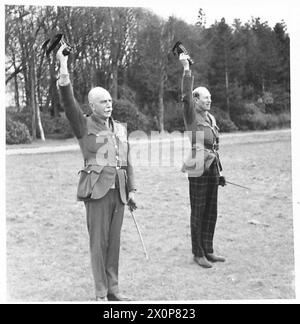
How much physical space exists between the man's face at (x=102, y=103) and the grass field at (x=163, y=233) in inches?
42.4

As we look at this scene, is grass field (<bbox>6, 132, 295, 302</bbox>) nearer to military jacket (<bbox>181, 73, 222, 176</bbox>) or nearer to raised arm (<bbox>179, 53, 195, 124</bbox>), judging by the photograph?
military jacket (<bbox>181, 73, 222, 176</bbox>)

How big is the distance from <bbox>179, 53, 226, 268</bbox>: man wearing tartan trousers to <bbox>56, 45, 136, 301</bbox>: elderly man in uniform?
75 cm

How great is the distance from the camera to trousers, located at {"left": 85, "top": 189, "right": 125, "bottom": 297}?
134 inches

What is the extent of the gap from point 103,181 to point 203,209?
3.73ft

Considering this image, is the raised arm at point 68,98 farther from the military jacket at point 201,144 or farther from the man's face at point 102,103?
the military jacket at point 201,144

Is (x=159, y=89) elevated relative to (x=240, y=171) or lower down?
elevated

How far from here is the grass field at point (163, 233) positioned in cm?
377

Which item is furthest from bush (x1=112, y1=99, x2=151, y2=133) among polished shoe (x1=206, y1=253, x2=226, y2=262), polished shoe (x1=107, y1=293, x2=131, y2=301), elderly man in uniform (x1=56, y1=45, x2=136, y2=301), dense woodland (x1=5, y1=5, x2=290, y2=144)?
polished shoe (x1=107, y1=293, x2=131, y2=301)

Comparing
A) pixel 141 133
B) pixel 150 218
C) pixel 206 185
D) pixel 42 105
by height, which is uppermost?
pixel 42 105

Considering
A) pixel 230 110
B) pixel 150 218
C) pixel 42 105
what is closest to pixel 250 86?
pixel 230 110

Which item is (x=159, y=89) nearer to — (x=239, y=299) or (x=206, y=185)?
(x=206, y=185)
